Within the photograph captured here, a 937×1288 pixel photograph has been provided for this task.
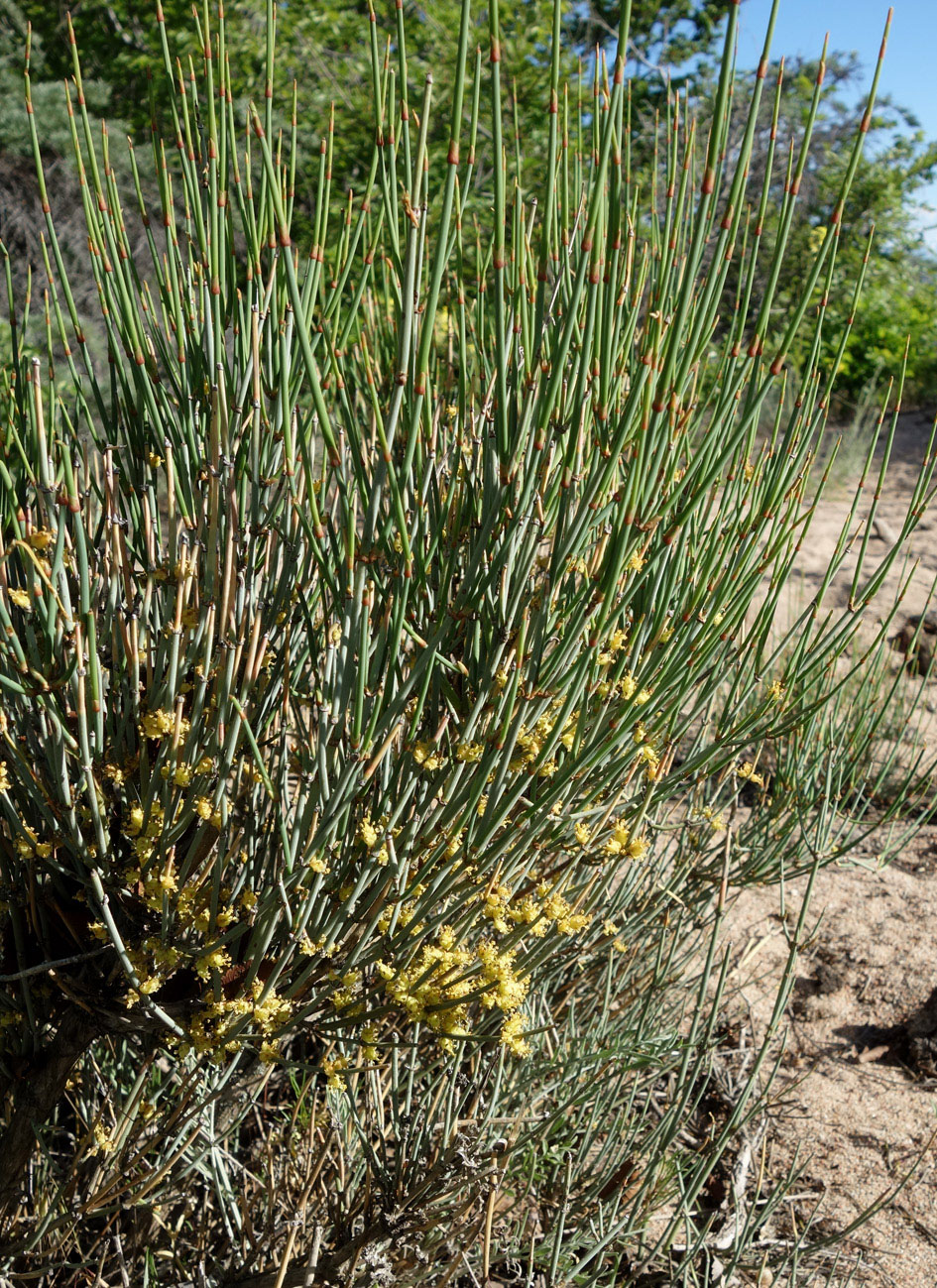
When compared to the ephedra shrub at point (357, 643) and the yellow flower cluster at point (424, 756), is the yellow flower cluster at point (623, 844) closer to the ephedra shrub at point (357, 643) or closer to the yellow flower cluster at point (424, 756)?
the ephedra shrub at point (357, 643)

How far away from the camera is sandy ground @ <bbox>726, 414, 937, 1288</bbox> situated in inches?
78.7

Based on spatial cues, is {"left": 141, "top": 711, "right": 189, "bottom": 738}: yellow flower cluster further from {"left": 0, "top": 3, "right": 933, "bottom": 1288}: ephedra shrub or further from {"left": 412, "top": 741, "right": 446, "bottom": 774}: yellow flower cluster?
{"left": 412, "top": 741, "right": 446, "bottom": 774}: yellow flower cluster

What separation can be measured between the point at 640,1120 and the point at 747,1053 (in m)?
0.74

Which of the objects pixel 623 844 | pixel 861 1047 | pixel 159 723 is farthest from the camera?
pixel 861 1047

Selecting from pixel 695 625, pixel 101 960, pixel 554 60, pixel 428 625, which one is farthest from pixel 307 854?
pixel 554 60

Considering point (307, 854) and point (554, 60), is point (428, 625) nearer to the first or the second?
point (307, 854)

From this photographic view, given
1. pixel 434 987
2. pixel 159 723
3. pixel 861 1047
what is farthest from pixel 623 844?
pixel 861 1047

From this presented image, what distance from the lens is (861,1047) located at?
2.46 m

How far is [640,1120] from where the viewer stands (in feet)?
5.48

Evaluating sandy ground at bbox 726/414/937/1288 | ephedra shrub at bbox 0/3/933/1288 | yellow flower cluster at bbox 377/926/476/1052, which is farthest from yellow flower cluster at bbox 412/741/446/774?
sandy ground at bbox 726/414/937/1288

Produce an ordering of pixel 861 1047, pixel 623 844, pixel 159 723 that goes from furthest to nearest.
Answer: pixel 861 1047 → pixel 623 844 → pixel 159 723

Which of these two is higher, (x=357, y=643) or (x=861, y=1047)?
(x=357, y=643)

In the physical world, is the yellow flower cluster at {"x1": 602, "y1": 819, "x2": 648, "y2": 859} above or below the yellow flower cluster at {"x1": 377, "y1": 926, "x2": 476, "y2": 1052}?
above

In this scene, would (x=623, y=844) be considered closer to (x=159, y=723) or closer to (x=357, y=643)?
(x=357, y=643)
